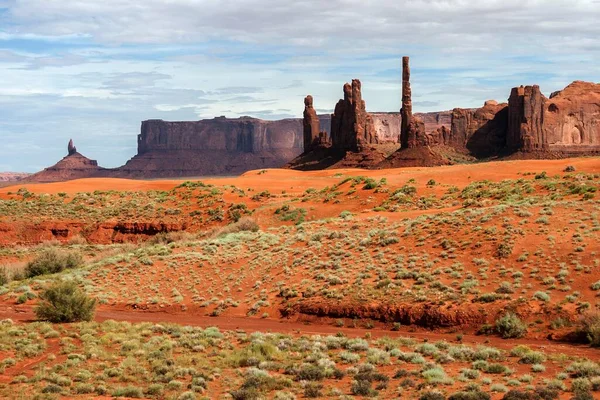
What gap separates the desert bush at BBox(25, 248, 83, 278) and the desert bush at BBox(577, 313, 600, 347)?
24359 millimetres

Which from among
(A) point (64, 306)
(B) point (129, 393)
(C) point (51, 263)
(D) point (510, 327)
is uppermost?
(A) point (64, 306)

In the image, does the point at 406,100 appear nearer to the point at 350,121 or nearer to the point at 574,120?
the point at 350,121

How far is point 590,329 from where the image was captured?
22.5m

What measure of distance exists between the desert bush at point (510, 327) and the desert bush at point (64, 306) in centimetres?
1253

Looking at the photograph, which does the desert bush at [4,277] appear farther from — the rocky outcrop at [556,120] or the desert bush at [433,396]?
the rocky outcrop at [556,120]

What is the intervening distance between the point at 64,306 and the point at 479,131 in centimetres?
10734

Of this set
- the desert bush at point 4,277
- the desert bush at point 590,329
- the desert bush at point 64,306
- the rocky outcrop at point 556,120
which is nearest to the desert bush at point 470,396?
the desert bush at point 590,329

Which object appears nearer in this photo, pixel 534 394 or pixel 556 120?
pixel 534 394

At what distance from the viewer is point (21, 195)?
62812 mm

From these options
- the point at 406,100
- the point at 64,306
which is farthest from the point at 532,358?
the point at 406,100

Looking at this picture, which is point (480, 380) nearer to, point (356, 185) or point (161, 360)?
point (161, 360)

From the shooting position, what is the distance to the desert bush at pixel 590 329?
2212 cm

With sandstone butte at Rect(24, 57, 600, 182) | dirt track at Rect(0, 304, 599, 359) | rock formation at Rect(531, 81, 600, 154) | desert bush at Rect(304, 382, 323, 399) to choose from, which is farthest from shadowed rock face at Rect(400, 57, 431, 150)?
desert bush at Rect(304, 382, 323, 399)

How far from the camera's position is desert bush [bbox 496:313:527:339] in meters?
23.7
